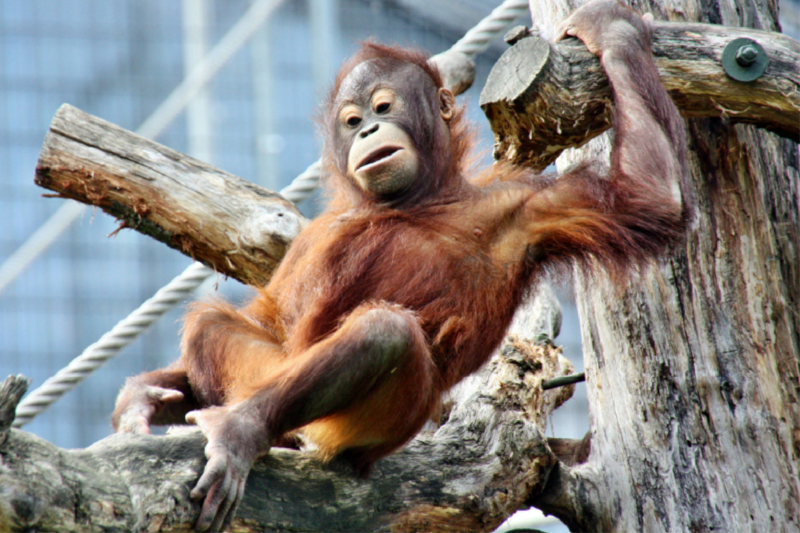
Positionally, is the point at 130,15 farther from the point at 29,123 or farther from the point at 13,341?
the point at 13,341

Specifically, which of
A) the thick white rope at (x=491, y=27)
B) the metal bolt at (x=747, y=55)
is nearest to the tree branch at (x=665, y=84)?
the metal bolt at (x=747, y=55)

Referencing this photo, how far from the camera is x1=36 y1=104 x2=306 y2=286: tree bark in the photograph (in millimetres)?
3229

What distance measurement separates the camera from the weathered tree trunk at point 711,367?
9.00 ft

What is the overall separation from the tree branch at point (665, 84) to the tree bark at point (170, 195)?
1.10 meters

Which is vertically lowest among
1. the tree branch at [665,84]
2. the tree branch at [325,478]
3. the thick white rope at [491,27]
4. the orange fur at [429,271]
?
the tree branch at [325,478]

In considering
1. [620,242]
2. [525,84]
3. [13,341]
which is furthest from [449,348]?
[13,341]

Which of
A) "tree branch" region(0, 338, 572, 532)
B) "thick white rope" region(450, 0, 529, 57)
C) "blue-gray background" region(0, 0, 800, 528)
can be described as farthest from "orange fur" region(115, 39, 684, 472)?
"blue-gray background" region(0, 0, 800, 528)

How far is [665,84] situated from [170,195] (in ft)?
6.32

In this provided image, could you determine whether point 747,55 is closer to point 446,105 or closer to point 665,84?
point 665,84

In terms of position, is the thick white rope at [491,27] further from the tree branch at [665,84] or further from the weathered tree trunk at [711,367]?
the weathered tree trunk at [711,367]

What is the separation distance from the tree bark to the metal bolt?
6.02 feet

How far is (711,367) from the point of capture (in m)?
2.81

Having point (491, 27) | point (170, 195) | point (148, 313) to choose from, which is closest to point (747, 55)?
point (491, 27)

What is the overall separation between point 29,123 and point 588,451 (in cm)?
786
